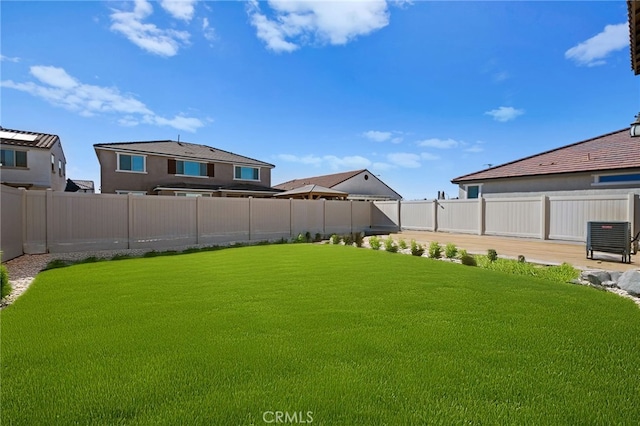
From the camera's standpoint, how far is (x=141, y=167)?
21.1 m

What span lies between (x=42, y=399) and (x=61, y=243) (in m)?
9.92

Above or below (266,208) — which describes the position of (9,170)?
above

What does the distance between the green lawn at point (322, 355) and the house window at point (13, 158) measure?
63.6ft

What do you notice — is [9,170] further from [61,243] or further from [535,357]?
[535,357]

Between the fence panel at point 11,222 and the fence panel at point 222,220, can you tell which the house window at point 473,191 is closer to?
the fence panel at point 222,220

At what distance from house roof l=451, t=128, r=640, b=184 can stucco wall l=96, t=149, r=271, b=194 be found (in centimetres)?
1701

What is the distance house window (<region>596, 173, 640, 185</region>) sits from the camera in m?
12.5

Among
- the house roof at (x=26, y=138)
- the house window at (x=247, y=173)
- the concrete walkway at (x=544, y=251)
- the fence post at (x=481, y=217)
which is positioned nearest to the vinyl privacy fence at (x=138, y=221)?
the concrete walkway at (x=544, y=251)

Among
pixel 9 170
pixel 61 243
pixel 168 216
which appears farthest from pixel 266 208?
pixel 9 170

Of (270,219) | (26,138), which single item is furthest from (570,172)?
(26,138)

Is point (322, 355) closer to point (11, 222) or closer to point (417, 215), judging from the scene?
point (11, 222)

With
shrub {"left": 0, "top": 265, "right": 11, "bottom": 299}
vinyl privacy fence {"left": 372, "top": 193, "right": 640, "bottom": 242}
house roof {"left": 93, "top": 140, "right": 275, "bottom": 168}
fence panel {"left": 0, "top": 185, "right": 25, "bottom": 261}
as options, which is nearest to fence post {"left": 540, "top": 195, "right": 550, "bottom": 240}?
vinyl privacy fence {"left": 372, "top": 193, "right": 640, "bottom": 242}

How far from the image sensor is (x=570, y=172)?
14.0 m

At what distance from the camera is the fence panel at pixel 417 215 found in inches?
662
